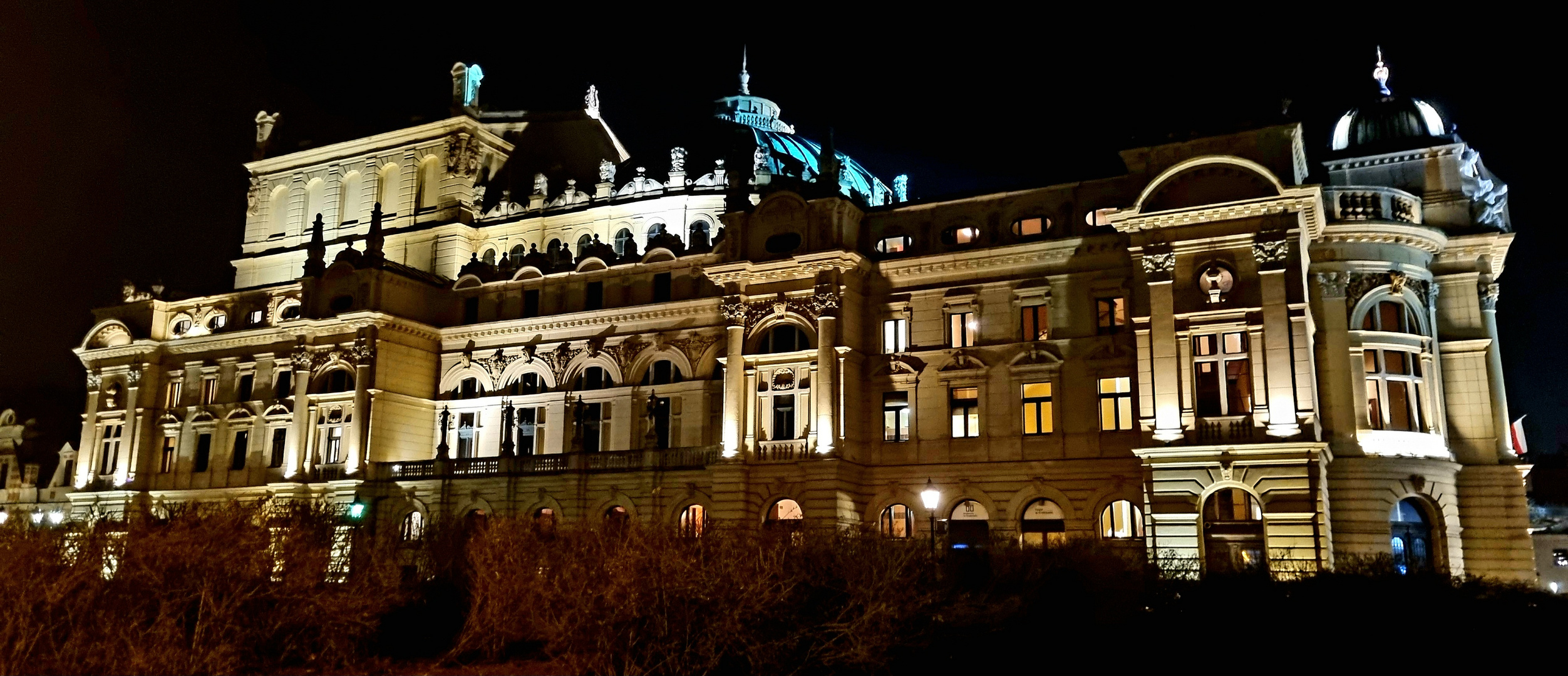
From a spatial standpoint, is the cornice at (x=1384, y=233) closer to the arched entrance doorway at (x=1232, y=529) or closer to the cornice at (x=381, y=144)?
the arched entrance doorway at (x=1232, y=529)

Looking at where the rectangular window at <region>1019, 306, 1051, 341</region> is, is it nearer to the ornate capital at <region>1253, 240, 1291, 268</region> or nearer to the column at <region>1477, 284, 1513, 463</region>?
the ornate capital at <region>1253, 240, 1291, 268</region>

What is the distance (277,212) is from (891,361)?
4252 centimetres

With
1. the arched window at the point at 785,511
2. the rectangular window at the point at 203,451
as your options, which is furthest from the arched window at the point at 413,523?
the arched window at the point at 785,511

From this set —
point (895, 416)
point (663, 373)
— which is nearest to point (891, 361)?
point (895, 416)

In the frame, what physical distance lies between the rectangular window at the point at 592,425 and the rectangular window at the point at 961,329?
1688 centimetres

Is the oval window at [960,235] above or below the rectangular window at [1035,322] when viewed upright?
above

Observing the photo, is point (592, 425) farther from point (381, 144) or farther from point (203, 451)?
point (381, 144)

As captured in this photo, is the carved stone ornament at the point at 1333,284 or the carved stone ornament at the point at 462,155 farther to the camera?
the carved stone ornament at the point at 462,155

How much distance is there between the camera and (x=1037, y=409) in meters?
44.5

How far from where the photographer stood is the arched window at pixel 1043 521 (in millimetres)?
42781

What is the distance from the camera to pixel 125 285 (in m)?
66.6

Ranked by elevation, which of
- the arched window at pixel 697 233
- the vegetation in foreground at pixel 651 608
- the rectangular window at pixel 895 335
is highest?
the arched window at pixel 697 233

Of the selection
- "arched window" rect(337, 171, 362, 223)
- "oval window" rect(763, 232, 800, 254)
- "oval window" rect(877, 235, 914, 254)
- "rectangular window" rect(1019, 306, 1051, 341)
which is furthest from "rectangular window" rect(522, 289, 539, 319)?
"rectangular window" rect(1019, 306, 1051, 341)

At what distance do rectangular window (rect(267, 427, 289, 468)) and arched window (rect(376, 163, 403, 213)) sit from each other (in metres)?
14.0
